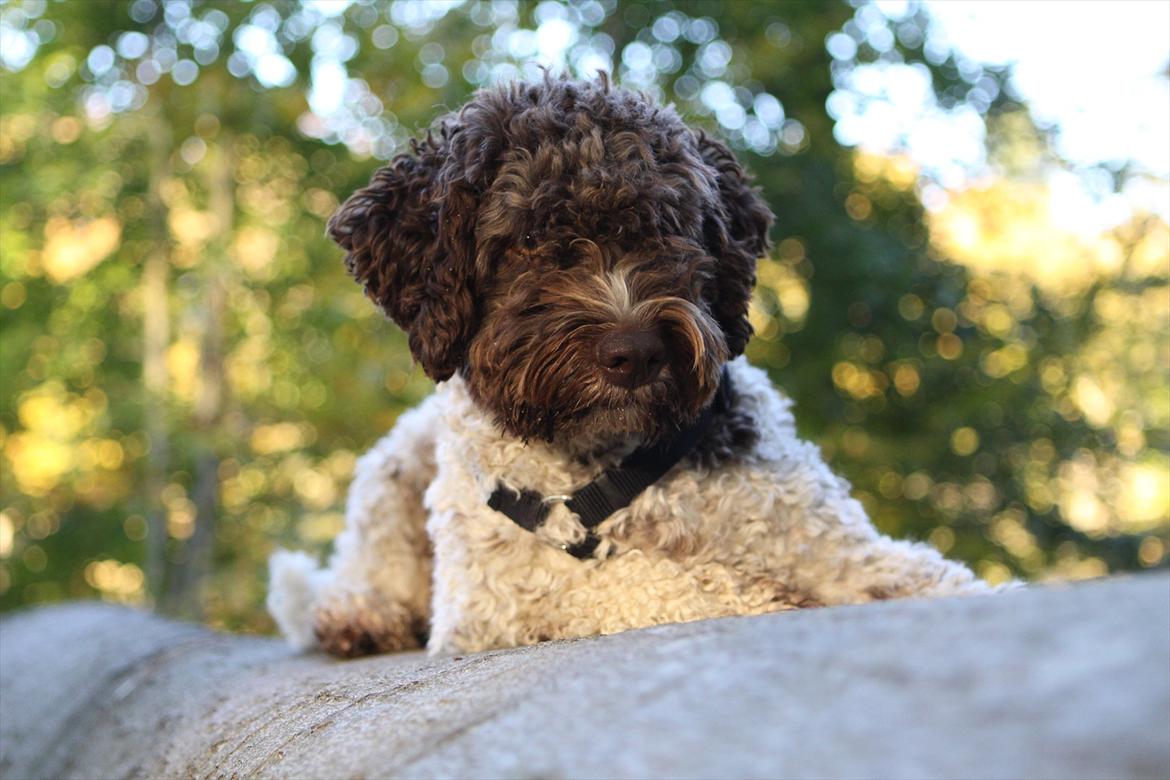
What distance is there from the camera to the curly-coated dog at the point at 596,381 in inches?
144

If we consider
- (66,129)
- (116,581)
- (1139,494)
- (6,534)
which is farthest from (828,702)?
(6,534)

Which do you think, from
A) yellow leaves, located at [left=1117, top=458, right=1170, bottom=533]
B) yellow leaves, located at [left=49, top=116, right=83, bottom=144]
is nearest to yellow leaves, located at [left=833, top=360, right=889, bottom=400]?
yellow leaves, located at [left=1117, top=458, right=1170, bottom=533]

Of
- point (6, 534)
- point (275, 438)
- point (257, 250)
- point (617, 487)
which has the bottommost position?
point (6, 534)

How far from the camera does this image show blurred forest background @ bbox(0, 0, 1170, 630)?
11.4m

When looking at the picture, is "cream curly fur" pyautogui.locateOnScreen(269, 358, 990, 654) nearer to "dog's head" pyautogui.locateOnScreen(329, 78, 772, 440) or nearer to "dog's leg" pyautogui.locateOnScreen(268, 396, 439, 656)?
"dog's head" pyautogui.locateOnScreen(329, 78, 772, 440)

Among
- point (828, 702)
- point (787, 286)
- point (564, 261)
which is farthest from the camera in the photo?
point (787, 286)

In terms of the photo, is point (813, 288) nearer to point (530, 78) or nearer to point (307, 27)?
point (307, 27)

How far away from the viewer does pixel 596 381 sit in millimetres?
3596

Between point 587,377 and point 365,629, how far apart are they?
2.24 m

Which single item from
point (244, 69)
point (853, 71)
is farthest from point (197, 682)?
point (244, 69)

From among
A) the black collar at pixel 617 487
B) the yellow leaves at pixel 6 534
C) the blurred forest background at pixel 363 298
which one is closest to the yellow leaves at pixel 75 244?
the blurred forest background at pixel 363 298

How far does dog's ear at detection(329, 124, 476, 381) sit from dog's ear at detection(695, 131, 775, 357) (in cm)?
79

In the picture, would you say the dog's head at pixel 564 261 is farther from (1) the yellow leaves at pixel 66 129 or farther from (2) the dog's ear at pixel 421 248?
(1) the yellow leaves at pixel 66 129

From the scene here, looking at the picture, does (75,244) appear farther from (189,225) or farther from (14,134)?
(14,134)
